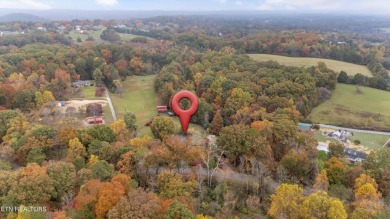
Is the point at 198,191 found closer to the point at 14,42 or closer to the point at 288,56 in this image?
the point at 288,56

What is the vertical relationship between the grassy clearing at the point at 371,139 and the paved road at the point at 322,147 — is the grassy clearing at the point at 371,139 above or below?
below

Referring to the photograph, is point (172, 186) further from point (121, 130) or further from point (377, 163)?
point (377, 163)

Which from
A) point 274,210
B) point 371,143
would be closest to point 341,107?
point 371,143

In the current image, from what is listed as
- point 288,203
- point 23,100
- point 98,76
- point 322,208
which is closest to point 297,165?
point 288,203

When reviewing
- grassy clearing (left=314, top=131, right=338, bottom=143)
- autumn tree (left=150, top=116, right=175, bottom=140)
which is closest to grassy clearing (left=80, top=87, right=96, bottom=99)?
autumn tree (left=150, top=116, right=175, bottom=140)

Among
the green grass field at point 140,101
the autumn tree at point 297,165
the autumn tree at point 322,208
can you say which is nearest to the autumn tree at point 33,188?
the green grass field at point 140,101

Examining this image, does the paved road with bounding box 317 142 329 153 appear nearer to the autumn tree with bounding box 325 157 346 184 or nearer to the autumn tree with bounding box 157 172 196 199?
the autumn tree with bounding box 325 157 346 184

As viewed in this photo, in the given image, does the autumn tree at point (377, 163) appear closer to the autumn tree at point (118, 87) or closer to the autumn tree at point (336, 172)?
the autumn tree at point (336, 172)
